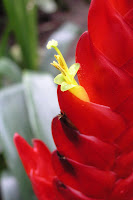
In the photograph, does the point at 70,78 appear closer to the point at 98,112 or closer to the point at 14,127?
the point at 98,112

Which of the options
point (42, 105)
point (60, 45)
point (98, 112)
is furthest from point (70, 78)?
point (60, 45)

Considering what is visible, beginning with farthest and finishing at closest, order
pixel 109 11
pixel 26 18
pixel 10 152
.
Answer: pixel 26 18 → pixel 10 152 → pixel 109 11

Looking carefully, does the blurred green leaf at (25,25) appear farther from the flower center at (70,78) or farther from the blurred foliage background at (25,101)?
the flower center at (70,78)

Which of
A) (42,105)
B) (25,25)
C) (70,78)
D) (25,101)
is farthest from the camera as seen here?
(25,25)

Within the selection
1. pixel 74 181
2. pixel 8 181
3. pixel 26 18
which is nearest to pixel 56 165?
pixel 74 181

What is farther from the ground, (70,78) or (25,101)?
(70,78)

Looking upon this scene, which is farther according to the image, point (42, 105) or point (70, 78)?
point (42, 105)

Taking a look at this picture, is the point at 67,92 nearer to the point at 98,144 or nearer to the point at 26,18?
the point at 98,144
